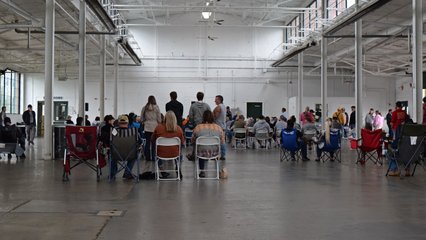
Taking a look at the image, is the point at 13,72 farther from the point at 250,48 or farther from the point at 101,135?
the point at 101,135

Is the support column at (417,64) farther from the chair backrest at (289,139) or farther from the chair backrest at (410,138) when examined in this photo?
the chair backrest at (410,138)

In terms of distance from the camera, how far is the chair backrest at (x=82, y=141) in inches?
356

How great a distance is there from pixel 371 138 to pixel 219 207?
6.69 meters

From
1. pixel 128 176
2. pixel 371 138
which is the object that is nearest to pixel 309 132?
pixel 371 138

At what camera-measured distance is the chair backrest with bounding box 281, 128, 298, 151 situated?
13190 millimetres

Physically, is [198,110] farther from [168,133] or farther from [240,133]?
[240,133]

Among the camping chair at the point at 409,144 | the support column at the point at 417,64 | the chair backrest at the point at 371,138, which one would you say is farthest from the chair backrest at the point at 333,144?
the camping chair at the point at 409,144

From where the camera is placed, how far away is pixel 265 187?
26.5 feet

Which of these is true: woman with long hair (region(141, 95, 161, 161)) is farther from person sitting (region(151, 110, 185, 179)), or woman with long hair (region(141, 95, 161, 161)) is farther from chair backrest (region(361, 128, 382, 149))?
chair backrest (region(361, 128, 382, 149))

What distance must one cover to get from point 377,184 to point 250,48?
83.1 feet

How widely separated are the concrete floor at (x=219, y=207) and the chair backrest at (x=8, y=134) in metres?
3.17

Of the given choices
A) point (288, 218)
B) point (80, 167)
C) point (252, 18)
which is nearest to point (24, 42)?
point (252, 18)

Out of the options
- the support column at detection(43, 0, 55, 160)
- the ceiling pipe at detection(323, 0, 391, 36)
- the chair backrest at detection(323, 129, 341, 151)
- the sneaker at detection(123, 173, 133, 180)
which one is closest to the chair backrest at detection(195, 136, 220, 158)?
the sneaker at detection(123, 173, 133, 180)

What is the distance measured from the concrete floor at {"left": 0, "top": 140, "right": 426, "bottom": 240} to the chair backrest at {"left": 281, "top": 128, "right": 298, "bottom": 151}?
127 inches
